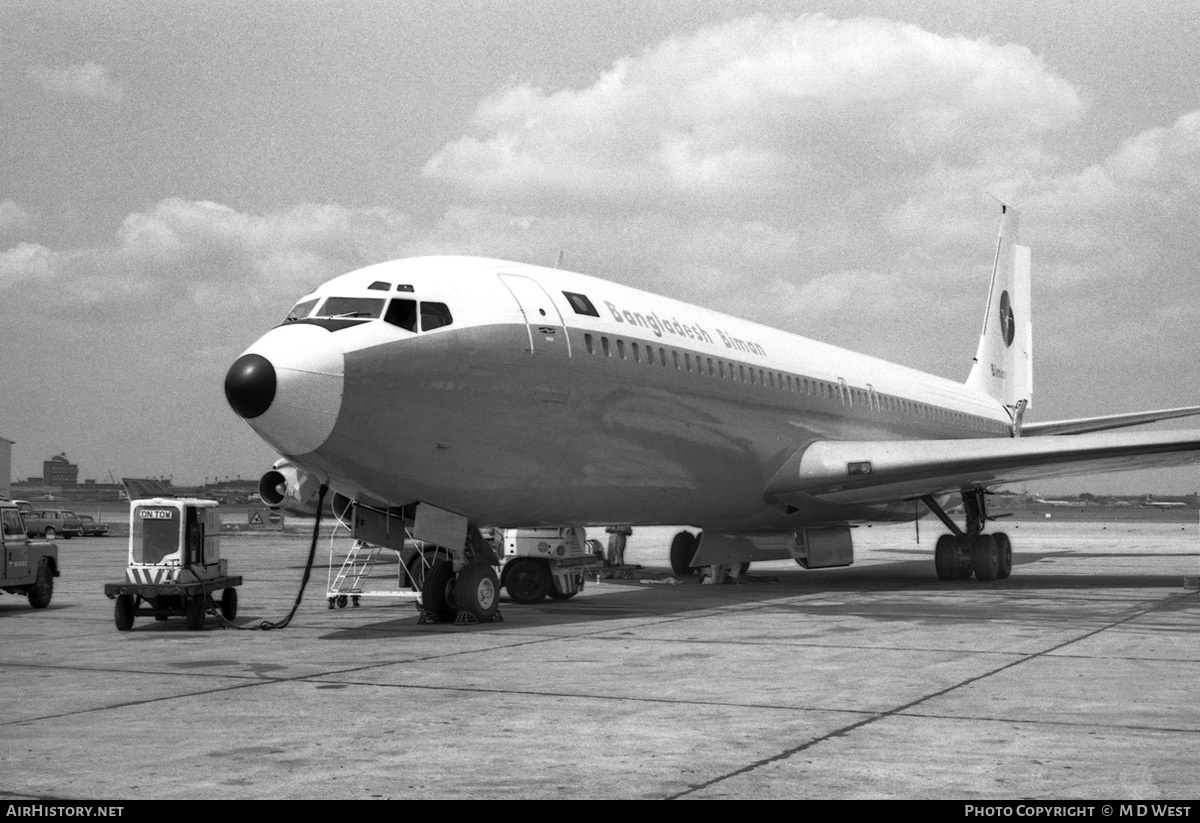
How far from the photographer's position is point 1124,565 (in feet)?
96.0

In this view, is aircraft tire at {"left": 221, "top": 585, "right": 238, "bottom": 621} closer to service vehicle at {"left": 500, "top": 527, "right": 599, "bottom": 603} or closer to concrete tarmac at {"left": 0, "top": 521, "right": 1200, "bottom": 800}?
concrete tarmac at {"left": 0, "top": 521, "right": 1200, "bottom": 800}

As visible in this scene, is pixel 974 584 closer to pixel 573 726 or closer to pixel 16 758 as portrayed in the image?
pixel 573 726

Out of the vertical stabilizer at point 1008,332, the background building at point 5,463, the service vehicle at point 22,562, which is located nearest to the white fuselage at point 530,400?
the service vehicle at point 22,562

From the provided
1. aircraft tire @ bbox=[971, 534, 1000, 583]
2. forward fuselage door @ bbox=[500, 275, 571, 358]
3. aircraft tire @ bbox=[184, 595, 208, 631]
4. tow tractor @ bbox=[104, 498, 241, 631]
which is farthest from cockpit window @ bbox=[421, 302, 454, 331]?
aircraft tire @ bbox=[971, 534, 1000, 583]

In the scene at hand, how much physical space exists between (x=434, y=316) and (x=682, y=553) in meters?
12.4

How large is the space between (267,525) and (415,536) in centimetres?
5652

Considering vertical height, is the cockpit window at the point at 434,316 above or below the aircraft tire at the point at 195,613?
above

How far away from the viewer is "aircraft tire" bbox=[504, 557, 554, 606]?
18.0 m

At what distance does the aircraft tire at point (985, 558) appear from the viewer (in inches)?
925

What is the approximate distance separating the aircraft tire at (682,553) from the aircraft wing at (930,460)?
4.62 meters

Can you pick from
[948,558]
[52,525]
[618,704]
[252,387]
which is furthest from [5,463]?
[618,704]

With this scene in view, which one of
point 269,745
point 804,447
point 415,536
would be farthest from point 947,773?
point 804,447

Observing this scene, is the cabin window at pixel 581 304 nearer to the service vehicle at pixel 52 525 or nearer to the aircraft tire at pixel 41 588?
the aircraft tire at pixel 41 588

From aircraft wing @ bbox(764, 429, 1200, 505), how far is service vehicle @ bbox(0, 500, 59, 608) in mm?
10810
